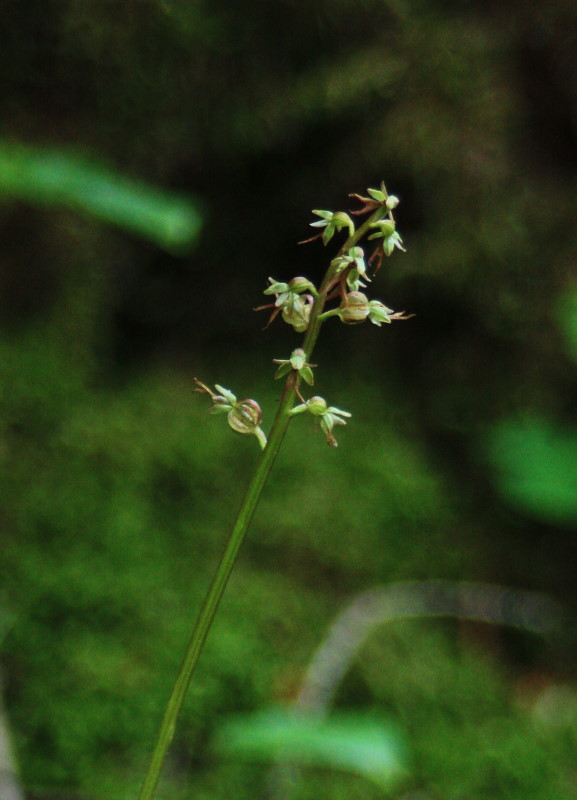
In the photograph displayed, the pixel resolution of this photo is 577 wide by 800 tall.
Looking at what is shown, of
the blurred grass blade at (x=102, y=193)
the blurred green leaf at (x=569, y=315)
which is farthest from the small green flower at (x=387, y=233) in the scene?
the blurred green leaf at (x=569, y=315)

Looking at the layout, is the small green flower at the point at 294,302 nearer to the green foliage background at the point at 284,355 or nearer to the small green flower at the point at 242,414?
the small green flower at the point at 242,414

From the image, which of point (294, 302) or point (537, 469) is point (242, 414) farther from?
point (537, 469)

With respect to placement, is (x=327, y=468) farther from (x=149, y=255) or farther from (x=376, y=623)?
(x=149, y=255)

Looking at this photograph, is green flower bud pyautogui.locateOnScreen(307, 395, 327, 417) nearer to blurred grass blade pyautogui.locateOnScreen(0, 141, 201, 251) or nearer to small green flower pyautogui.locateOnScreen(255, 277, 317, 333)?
small green flower pyautogui.locateOnScreen(255, 277, 317, 333)

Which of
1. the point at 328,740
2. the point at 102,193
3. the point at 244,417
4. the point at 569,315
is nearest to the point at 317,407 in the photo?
the point at 244,417

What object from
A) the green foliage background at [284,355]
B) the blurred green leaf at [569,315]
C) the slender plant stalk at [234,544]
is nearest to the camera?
the slender plant stalk at [234,544]

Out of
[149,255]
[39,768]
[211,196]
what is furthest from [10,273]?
[39,768]

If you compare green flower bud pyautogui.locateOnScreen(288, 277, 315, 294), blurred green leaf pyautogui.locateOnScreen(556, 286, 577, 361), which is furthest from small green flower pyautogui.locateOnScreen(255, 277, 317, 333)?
blurred green leaf pyautogui.locateOnScreen(556, 286, 577, 361)
